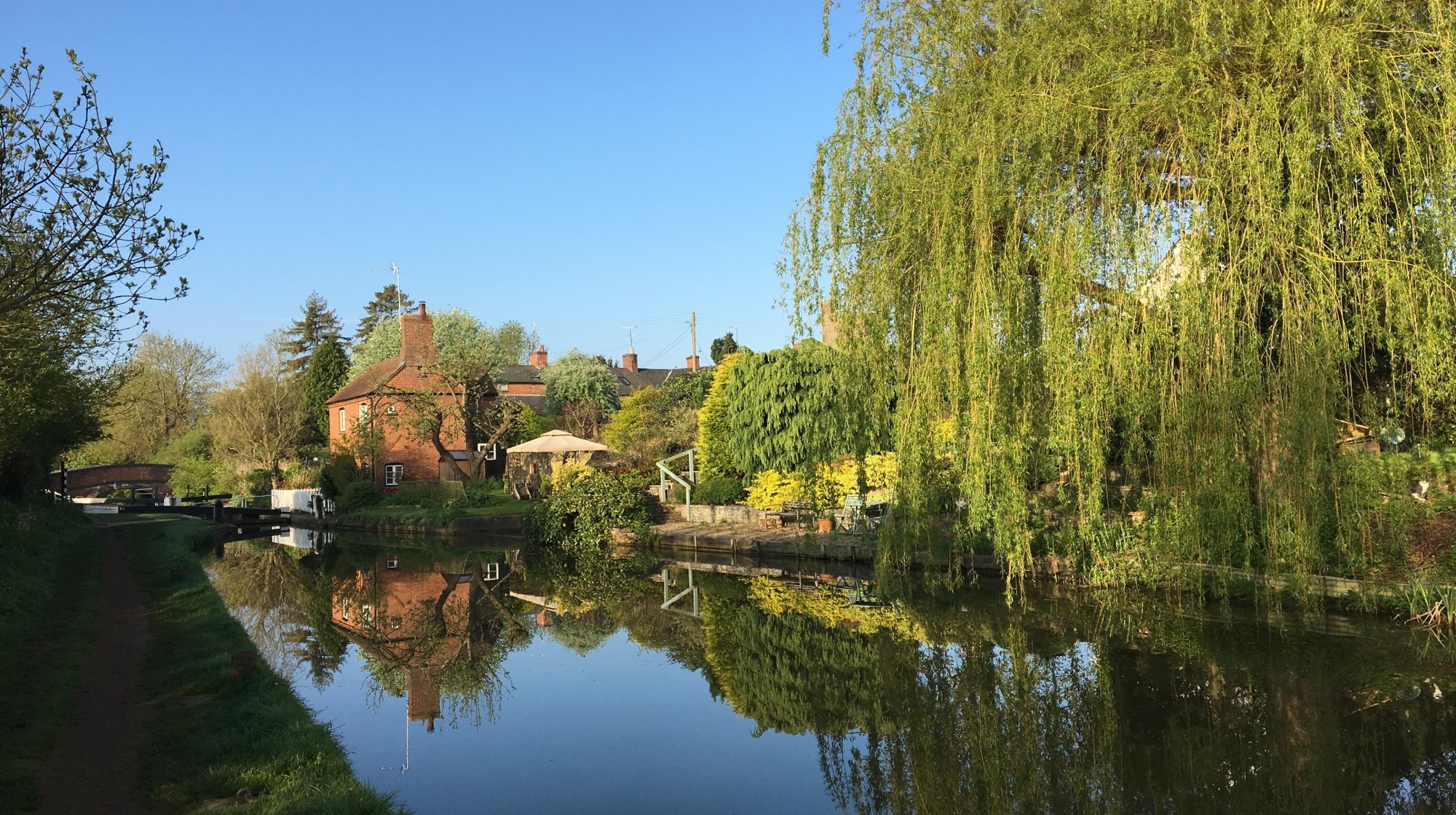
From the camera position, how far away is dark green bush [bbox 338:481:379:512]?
34594mm

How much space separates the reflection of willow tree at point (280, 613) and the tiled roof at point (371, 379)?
47.9ft

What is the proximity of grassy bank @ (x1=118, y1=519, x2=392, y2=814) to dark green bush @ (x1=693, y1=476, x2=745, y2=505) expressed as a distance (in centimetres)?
1466

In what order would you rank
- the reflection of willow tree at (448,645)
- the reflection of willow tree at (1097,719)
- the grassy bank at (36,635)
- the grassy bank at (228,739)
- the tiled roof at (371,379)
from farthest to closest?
the tiled roof at (371,379), the reflection of willow tree at (448,645), the grassy bank at (36,635), the reflection of willow tree at (1097,719), the grassy bank at (228,739)

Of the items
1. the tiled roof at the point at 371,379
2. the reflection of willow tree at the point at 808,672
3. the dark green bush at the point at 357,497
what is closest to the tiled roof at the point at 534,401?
the tiled roof at the point at 371,379

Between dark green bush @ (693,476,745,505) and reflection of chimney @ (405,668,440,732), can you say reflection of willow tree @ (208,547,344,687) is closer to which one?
reflection of chimney @ (405,668,440,732)

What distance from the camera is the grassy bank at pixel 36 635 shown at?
7102 mm

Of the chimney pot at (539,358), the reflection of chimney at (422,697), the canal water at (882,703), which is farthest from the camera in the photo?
the chimney pot at (539,358)

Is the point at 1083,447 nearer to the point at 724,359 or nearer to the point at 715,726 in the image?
the point at 715,726

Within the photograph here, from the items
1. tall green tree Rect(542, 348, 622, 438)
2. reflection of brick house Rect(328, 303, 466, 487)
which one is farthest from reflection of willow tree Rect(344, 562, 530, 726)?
tall green tree Rect(542, 348, 622, 438)

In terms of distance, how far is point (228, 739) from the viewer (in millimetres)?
7445

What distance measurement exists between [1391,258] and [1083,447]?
10.2 feet

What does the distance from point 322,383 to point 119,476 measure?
1219 centimetres

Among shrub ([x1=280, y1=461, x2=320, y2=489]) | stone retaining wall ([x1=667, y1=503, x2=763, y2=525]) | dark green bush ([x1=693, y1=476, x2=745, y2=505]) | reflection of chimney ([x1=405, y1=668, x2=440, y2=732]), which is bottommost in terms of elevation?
reflection of chimney ([x1=405, y1=668, x2=440, y2=732])

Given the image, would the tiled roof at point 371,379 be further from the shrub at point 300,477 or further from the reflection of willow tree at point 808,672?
the reflection of willow tree at point 808,672
